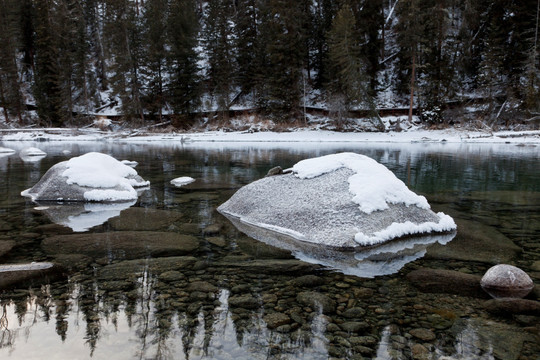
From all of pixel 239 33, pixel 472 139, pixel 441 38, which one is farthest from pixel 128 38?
pixel 472 139

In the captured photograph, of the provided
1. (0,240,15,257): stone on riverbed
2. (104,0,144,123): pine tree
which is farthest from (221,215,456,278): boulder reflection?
(104,0,144,123): pine tree

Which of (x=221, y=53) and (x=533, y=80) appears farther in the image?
(x=221, y=53)

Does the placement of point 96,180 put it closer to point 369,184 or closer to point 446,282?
point 369,184

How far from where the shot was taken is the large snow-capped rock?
18.7 feet

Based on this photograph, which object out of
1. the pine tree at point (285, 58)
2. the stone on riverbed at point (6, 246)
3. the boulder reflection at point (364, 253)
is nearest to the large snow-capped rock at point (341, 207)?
the boulder reflection at point (364, 253)

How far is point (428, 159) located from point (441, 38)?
2068 centimetres

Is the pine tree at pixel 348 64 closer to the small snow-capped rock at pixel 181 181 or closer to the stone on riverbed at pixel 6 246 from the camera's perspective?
the small snow-capped rock at pixel 181 181

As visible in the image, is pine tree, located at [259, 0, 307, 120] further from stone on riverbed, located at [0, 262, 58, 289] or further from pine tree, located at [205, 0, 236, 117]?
stone on riverbed, located at [0, 262, 58, 289]

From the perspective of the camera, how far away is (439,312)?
3580 mm

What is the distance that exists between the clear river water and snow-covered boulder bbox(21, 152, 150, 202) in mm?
1226

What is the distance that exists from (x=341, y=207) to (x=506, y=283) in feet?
8.21

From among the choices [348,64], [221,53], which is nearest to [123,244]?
[348,64]

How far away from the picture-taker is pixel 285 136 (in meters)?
33.1

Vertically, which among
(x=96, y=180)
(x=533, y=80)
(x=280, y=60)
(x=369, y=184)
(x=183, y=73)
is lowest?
(x=96, y=180)
